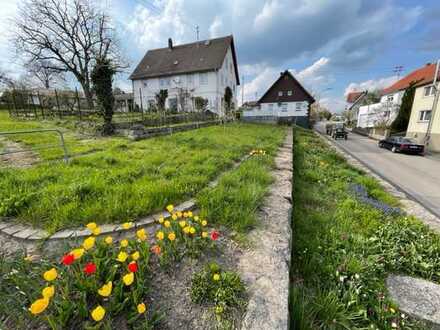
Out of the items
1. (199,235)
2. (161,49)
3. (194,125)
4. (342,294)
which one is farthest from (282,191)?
(161,49)

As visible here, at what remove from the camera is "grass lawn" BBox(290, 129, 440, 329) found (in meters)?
1.58

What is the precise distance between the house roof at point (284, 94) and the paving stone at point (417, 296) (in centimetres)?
2960

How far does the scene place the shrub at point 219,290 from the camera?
4.06 ft

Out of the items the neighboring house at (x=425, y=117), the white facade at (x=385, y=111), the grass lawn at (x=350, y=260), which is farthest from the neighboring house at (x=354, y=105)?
the grass lawn at (x=350, y=260)

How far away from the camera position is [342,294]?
5.96 ft

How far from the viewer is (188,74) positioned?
23.6 metres

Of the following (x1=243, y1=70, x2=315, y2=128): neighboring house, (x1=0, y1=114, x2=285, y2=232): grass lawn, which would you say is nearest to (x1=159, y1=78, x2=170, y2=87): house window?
(x1=243, y1=70, x2=315, y2=128): neighboring house

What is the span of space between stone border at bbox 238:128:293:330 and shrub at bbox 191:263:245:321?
9 cm

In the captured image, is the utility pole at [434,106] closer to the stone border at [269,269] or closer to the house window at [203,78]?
the stone border at [269,269]

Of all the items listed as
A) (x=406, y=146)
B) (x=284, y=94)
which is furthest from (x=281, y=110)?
(x=406, y=146)

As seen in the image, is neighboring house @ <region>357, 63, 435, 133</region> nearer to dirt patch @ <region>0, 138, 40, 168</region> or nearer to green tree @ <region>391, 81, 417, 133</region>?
green tree @ <region>391, 81, 417, 133</region>

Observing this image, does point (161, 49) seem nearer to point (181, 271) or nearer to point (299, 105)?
point (299, 105)

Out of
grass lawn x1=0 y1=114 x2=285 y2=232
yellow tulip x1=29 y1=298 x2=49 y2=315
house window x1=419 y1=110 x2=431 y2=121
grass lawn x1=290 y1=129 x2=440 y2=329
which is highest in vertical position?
house window x1=419 y1=110 x2=431 y2=121

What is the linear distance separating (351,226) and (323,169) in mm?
3366
